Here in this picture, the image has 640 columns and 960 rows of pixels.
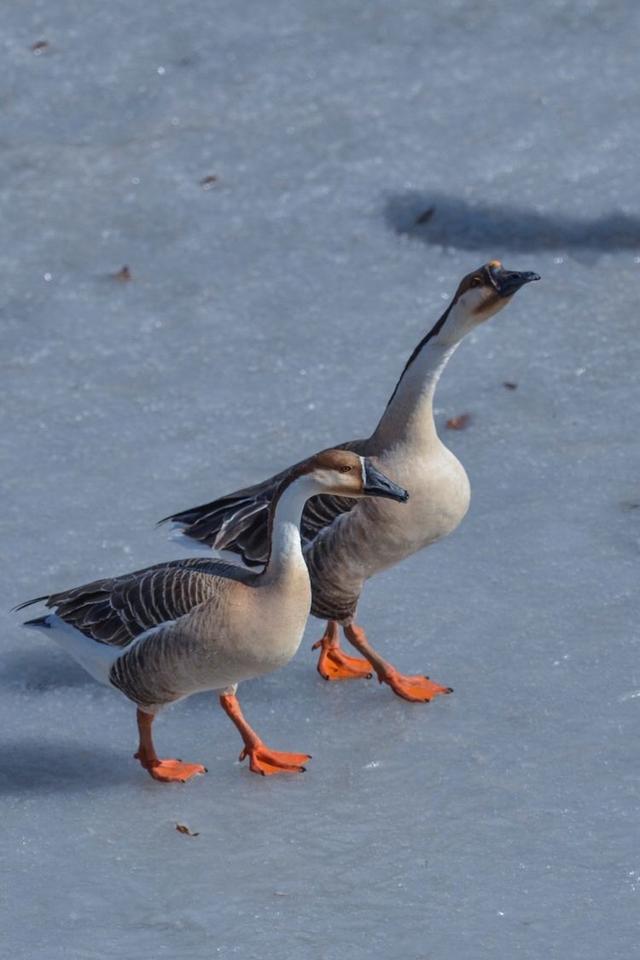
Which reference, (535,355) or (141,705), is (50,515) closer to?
(141,705)

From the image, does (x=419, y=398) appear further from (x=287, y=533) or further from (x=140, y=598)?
(x=140, y=598)

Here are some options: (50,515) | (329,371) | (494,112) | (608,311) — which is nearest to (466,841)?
(50,515)

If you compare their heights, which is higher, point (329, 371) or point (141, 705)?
point (141, 705)

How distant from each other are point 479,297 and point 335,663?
5.56 feet

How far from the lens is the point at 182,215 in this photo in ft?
34.5

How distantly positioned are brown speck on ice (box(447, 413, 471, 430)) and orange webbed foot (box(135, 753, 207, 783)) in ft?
9.86

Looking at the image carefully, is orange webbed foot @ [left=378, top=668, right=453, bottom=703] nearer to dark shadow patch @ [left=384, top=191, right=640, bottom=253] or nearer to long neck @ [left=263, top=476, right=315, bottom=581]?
long neck @ [left=263, top=476, right=315, bottom=581]

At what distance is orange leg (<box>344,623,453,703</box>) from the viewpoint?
21.5ft

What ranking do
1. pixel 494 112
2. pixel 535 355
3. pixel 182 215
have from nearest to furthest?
1. pixel 535 355
2. pixel 182 215
3. pixel 494 112

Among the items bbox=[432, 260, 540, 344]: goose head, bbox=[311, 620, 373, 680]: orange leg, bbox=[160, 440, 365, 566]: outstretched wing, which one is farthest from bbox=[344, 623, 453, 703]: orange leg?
bbox=[432, 260, 540, 344]: goose head

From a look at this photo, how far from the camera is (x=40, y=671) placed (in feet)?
22.4

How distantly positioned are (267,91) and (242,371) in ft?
10.2

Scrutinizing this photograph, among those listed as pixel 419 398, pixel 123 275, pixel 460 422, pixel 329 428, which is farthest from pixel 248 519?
pixel 123 275

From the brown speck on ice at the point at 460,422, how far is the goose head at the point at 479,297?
209cm
